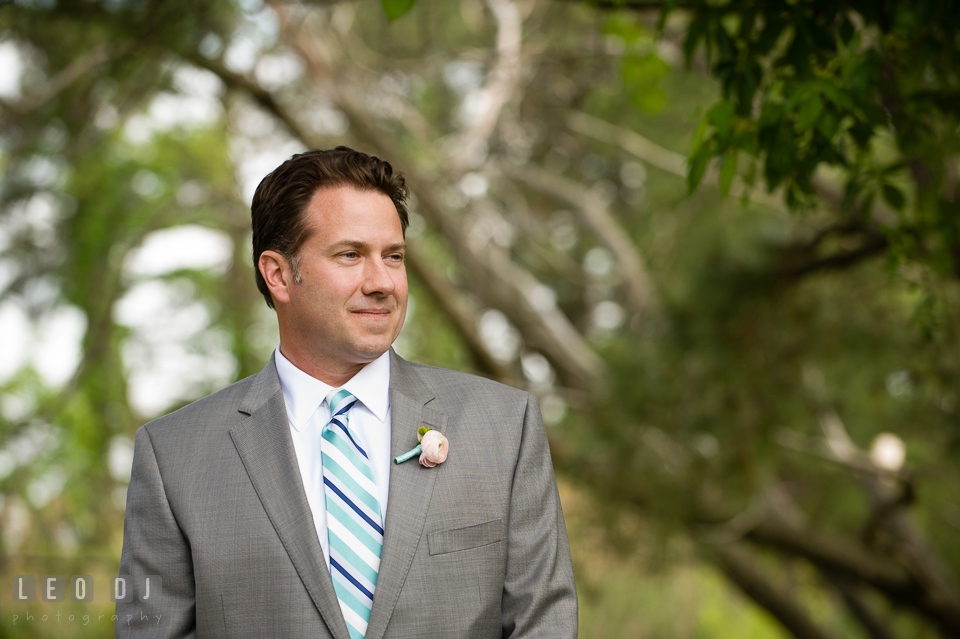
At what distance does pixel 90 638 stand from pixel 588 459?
3.27 metres

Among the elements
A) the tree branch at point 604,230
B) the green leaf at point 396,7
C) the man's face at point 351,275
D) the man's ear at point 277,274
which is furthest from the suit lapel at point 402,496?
the tree branch at point 604,230

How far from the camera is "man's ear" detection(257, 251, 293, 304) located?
5.51ft

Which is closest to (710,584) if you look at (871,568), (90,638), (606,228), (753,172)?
(871,568)

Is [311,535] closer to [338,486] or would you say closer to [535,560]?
[338,486]

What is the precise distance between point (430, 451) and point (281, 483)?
28 centimetres

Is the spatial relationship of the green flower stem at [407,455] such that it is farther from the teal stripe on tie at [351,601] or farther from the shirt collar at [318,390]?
the teal stripe on tie at [351,601]

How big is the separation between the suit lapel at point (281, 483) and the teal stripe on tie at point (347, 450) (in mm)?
75

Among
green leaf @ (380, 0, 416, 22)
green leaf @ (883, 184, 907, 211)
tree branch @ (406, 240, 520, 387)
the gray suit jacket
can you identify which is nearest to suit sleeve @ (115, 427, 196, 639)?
the gray suit jacket

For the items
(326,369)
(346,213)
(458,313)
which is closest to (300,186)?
(346,213)

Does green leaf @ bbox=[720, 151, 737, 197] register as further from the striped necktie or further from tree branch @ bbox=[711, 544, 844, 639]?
tree branch @ bbox=[711, 544, 844, 639]

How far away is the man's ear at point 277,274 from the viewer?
1681 millimetres

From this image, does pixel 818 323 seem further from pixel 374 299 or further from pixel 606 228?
pixel 374 299

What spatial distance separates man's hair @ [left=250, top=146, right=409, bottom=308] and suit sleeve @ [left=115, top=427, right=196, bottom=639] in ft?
1.62

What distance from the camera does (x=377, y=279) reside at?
5.23 ft
